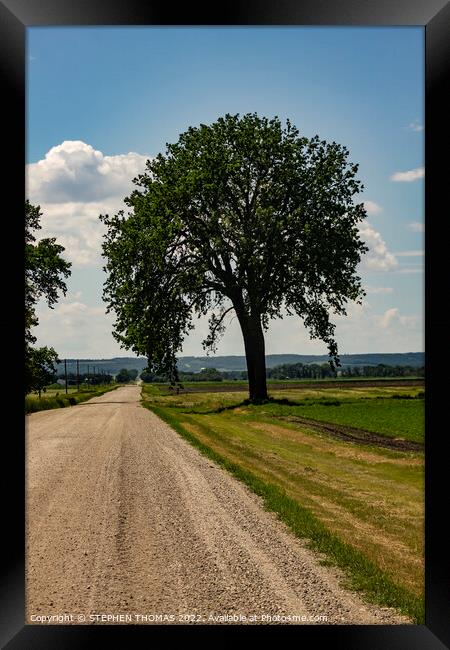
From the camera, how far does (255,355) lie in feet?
43.8

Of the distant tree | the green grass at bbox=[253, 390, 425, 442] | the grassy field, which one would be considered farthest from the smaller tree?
the green grass at bbox=[253, 390, 425, 442]

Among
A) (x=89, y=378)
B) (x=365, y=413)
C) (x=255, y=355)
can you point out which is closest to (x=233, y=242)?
(x=255, y=355)

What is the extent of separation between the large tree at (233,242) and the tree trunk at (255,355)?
0.02 m

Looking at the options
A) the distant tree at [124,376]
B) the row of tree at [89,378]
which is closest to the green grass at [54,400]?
the row of tree at [89,378]

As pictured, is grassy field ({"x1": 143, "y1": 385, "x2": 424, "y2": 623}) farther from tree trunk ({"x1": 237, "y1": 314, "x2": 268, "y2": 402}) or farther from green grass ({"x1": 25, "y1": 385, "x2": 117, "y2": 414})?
green grass ({"x1": 25, "y1": 385, "x2": 117, "y2": 414})

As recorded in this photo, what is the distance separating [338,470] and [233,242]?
5668 mm

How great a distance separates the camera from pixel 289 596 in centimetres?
587

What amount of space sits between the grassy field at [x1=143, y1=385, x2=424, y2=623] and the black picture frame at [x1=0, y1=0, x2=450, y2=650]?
78cm

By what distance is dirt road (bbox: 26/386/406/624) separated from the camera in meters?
5.68

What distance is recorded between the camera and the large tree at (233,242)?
13.7 m
